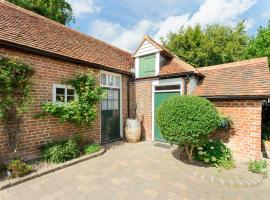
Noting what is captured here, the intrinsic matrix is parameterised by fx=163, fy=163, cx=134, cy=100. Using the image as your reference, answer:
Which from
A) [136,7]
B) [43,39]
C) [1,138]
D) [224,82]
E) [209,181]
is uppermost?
[136,7]

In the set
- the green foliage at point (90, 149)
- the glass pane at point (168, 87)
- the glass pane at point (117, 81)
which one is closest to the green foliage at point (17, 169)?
the green foliage at point (90, 149)

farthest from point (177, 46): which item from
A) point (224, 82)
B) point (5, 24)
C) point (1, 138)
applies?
point (1, 138)

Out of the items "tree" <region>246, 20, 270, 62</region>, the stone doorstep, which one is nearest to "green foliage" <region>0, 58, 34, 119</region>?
the stone doorstep

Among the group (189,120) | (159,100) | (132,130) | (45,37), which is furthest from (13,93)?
(159,100)

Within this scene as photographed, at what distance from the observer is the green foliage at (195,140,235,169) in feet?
15.5

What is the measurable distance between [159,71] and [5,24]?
5.65m

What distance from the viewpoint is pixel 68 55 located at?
5.63 metres

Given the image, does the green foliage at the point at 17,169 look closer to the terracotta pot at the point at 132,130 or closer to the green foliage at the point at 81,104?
the green foliage at the point at 81,104

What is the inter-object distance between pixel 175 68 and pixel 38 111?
5.34 metres

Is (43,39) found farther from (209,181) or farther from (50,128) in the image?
(209,181)

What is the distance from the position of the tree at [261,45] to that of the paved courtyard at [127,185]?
542 inches

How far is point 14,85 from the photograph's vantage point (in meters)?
4.15

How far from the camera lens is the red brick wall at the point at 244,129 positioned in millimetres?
4898

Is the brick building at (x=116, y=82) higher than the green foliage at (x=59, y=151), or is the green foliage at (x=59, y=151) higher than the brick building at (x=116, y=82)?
the brick building at (x=116, y=82)
